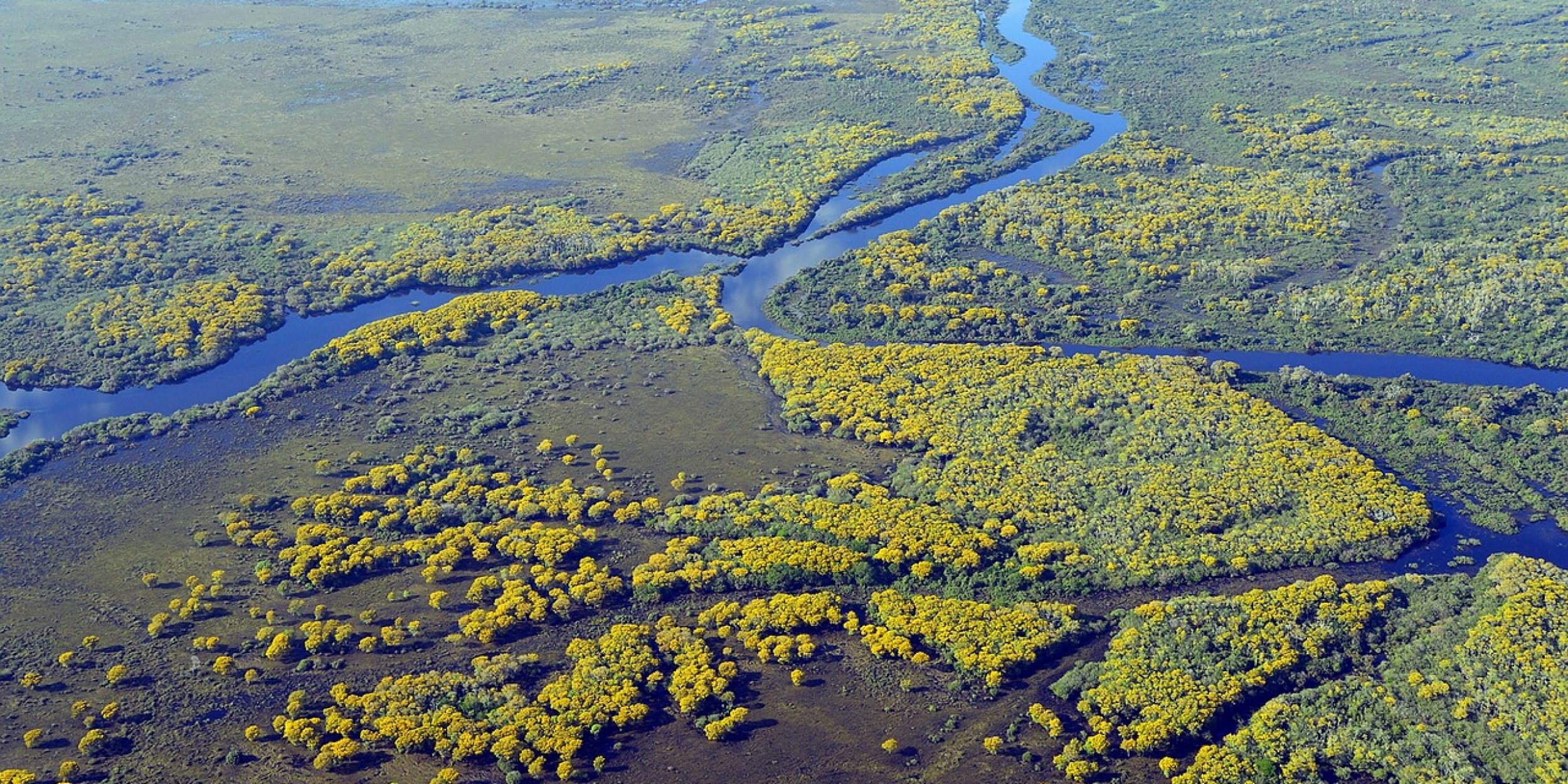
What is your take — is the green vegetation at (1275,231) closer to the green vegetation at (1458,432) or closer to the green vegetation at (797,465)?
the green vegetation at (797,465)

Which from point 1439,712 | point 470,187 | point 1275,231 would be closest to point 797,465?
point 1439,712

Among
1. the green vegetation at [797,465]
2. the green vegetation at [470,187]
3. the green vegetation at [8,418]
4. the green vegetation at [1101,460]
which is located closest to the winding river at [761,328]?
the green vegetation at [8,418]

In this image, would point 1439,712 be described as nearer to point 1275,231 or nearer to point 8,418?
point 1275,231

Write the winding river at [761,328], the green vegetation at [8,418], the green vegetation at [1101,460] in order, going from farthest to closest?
the green vegetation at [8,418], the winding river at [761,328], the green vegetation at [1101,460]

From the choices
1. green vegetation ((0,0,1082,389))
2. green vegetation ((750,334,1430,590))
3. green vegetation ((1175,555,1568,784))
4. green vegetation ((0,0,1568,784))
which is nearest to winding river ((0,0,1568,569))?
green vegetation ((0,0,1082,389))

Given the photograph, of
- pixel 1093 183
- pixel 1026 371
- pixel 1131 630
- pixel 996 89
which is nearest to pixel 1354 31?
pixel 996 89

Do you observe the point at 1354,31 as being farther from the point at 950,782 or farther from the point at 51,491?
the point at 51,491
